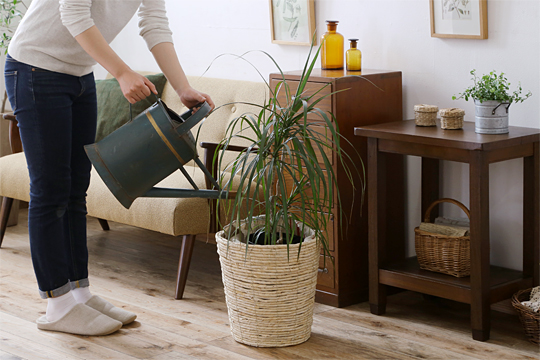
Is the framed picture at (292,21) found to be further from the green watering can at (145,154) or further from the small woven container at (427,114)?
the green watering can at (145,154)

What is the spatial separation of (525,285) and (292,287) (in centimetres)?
83

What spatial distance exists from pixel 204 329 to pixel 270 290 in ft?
1.18

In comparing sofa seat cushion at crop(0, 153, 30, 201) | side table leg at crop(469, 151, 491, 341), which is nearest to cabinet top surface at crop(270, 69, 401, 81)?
side table leg at crop(469, 151, 491, 341)

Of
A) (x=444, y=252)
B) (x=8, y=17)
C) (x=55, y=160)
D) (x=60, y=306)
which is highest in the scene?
(x=8, y=17)

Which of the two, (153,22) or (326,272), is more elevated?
(153,22)

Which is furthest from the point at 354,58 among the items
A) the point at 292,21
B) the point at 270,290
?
the point at 270,290

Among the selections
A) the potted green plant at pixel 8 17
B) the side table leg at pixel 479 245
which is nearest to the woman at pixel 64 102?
the side table leg at pixel 479 245

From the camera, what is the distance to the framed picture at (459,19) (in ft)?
8.12

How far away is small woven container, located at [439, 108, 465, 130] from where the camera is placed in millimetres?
2338

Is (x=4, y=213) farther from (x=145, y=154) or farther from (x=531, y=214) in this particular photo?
(x=531, y=214)

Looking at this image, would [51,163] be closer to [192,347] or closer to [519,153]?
[192,347]

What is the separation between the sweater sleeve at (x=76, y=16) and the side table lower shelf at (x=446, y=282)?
4.21 ft

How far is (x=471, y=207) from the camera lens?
2.19 meters

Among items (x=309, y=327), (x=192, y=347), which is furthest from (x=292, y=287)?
(x=192, y=347)
